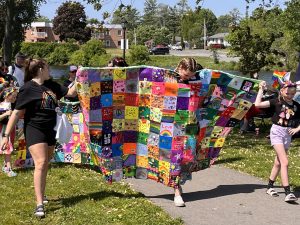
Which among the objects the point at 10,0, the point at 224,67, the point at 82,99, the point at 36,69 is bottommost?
the point at 224,67

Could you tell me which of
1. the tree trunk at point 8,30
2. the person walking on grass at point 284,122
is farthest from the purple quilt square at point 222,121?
the tree trunk at point 8,30

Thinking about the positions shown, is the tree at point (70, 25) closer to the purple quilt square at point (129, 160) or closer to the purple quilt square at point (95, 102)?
the purple quilt square at point (129, 160)

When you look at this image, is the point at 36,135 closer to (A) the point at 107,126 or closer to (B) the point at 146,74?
(A) the point at 107,126

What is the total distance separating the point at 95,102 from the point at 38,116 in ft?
3.03

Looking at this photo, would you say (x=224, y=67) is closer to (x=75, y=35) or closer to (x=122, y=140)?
(x=75, y=35)

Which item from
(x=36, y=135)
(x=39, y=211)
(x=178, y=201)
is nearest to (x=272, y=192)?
(x=178, y=201)

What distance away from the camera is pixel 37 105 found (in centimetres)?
634

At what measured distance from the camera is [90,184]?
8.10 meters

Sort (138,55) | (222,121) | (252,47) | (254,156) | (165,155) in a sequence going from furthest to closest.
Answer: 1. (138,55)
2. (252,47)
3. (254,156)
4. (222,121)
5. (165,155)

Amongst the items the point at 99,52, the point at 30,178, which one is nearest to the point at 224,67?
the point at 99,52

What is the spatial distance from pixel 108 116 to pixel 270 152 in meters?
5.86

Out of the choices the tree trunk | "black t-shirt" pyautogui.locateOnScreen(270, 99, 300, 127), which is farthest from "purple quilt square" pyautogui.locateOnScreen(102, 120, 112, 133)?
the tree trunk

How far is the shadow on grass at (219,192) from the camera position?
24.4ft

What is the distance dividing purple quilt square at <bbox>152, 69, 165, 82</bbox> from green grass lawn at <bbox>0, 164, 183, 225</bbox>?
1.67 meters
